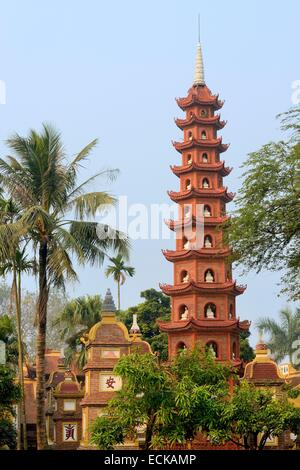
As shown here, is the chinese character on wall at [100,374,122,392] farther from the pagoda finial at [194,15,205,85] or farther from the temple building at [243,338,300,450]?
the pagoda finial at [194,15,205,85]

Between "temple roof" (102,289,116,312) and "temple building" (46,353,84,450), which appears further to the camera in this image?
"temple building" (46,353,84,450)

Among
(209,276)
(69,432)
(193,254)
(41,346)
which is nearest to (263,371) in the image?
(209,276)

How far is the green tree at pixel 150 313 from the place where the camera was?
5331 cm

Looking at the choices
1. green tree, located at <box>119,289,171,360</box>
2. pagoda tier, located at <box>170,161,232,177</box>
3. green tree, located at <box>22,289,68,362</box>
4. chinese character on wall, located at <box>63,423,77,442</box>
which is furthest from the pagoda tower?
green tree, located at <box>22,289,68,362</box>

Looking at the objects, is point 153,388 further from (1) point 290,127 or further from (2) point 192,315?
(2) point 192,315

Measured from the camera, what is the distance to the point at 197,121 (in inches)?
1670

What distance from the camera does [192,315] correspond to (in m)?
38.8

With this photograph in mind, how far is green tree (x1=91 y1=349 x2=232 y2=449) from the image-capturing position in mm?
22797

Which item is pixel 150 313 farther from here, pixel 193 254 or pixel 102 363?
pixel 102 363

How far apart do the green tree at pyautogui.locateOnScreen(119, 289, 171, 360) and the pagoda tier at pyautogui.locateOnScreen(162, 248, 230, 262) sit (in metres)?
12.5

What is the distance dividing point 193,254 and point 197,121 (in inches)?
307

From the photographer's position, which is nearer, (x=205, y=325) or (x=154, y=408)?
(x=154, y=408)

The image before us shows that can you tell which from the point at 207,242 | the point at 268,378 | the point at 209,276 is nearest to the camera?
the point at 268,378

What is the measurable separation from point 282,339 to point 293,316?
5.50 ft
